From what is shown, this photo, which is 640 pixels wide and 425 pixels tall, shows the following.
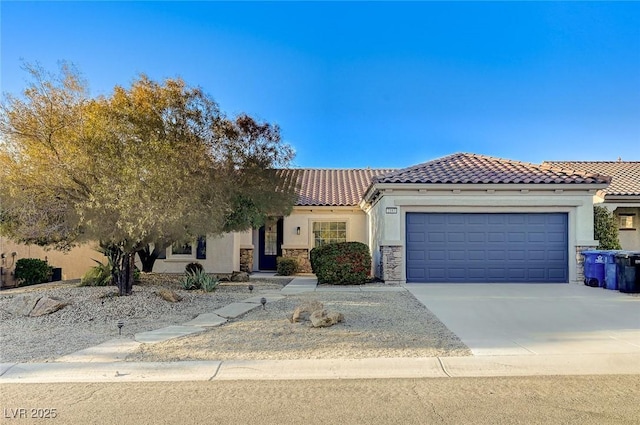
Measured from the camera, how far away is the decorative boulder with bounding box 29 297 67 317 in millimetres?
9586

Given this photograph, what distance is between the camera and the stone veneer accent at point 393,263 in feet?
49.1

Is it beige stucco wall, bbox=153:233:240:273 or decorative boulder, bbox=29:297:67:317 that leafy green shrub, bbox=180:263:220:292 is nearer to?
decorative boulder, bbox=29:297:67:317

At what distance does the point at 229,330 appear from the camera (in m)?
8.23

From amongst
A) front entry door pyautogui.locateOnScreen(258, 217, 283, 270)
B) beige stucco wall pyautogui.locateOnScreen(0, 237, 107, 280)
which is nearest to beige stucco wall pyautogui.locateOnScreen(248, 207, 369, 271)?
front entry door pyautogui.locateOnScreen(258, 217, 283, 270)

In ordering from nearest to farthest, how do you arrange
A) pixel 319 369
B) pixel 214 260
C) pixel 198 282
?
pixel 319 369
pixel 198 282
pixel 214 260

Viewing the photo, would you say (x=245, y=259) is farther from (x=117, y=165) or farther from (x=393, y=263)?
(x=117, y=165)

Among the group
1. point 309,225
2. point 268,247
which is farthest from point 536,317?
point 268,247

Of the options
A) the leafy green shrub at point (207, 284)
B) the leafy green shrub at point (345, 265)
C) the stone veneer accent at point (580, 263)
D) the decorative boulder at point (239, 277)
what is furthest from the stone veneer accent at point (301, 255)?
the stone veneer accent at point (580, 263)

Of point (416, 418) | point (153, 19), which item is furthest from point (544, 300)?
point (153, 19)

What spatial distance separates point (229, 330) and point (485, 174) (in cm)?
1064

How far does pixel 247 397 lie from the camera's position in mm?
5141

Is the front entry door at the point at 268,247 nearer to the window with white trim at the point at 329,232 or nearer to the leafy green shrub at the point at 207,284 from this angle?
the window with white trim at the point at 329,232

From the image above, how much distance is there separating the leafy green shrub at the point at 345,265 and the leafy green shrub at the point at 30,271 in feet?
33.9

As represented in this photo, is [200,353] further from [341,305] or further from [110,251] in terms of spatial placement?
[110,251]
